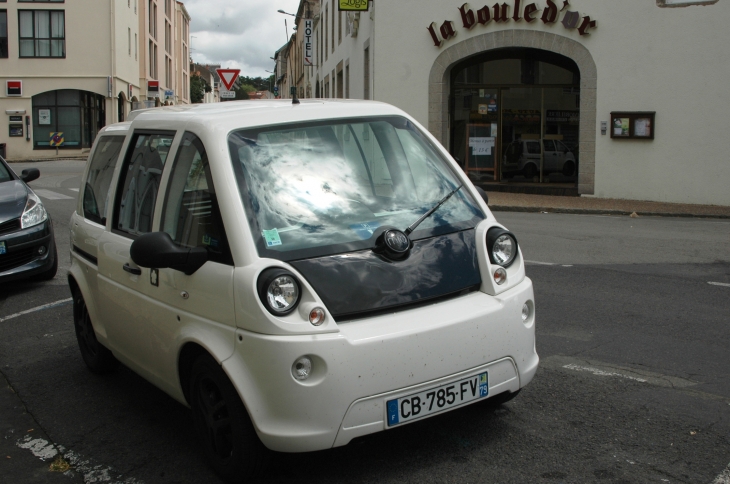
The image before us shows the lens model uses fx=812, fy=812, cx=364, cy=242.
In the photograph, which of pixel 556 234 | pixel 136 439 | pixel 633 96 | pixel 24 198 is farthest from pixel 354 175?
pixel 633 96

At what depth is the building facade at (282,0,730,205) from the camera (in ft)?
60.6

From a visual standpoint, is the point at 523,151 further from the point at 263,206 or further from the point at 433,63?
the point at 263,206

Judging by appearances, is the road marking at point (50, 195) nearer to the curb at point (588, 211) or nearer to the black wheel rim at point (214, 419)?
the curb at point (588, 211)

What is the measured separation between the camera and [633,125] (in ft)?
63.1

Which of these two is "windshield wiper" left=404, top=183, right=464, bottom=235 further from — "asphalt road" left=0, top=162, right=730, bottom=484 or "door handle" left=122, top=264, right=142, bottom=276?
"door handle" left=122, top=264, right=142, bottom=276

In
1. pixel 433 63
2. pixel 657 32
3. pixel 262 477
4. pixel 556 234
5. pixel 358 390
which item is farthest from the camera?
pixel 433 63

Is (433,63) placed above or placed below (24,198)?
above

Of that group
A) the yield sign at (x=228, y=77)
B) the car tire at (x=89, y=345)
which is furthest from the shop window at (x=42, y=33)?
the car tire at (x=89, y=345)

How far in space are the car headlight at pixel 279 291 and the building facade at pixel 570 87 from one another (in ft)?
56.3

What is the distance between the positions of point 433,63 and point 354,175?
715 inches

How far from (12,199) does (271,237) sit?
19.4ft

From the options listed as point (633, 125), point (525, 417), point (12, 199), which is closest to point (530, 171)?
point (633, 125)

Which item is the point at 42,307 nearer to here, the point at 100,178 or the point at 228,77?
the point at 100,178

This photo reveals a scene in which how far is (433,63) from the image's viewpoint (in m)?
21.6
